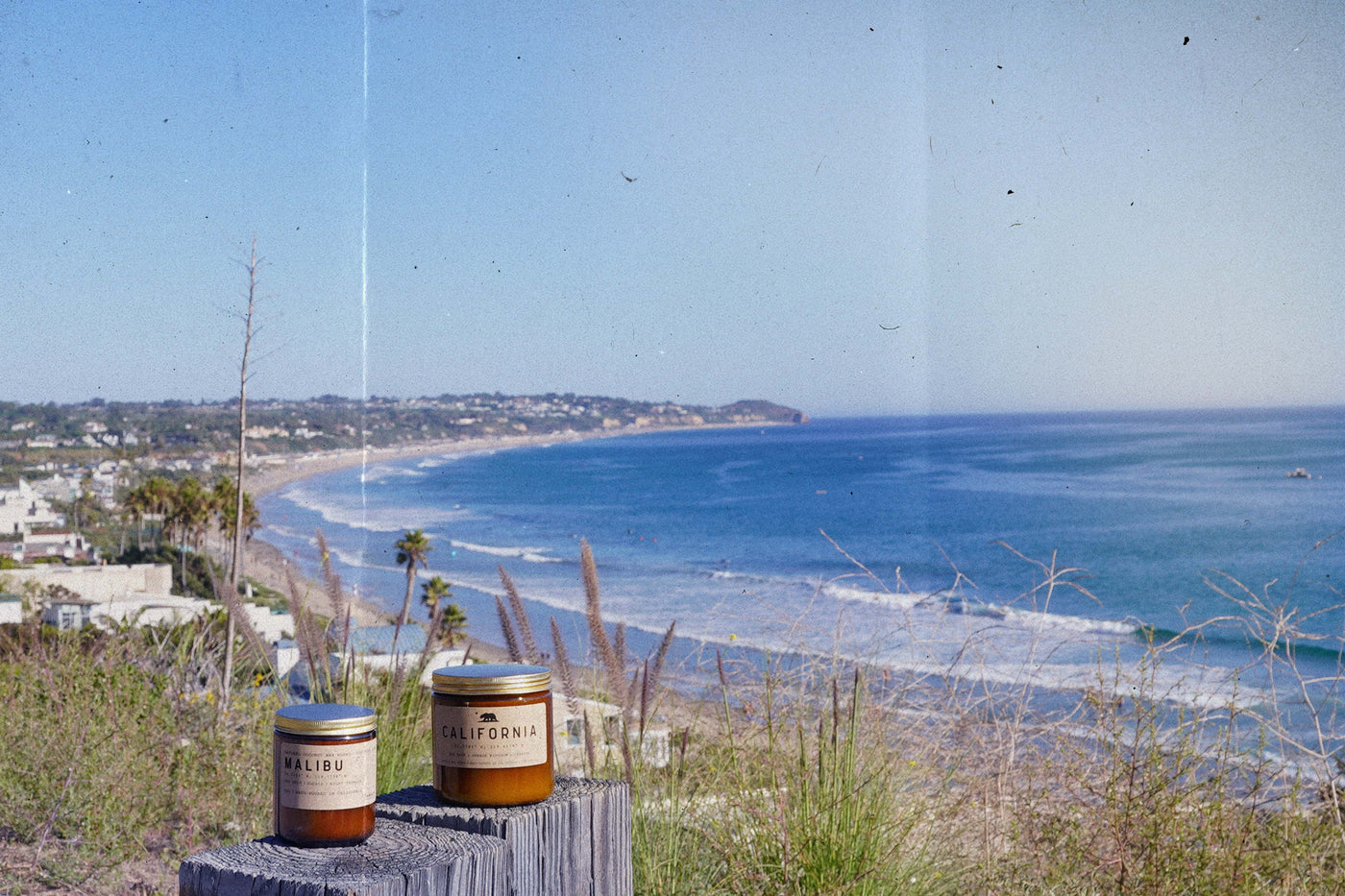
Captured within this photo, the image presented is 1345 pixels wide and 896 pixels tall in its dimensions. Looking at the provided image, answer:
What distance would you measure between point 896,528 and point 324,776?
38953mm

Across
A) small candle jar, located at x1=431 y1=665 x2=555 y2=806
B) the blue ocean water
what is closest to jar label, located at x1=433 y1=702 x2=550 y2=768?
small candle jar, located at x1=431 y1=665 x2=555 y2=806

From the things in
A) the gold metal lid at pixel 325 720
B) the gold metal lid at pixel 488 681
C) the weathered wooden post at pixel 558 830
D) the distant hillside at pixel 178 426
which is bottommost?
the weathered wooden post at pixel 558 830

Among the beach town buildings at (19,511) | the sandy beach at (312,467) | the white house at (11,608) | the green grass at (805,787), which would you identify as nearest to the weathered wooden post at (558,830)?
the green grass at (805,787)

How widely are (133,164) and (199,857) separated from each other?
19.6ft

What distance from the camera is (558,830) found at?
3.51 feet

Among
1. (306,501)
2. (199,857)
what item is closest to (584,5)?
(199,857)

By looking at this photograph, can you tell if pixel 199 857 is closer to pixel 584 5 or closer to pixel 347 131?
pixel 584 5

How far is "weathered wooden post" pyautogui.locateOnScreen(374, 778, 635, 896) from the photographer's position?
103cm

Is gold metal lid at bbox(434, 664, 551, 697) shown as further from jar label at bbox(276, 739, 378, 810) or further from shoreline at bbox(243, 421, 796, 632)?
shoreline at bbox(243, 421, 796, 632)

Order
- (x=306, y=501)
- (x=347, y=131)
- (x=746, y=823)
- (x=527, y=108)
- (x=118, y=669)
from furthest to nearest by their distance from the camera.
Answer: (x=306, y=501) → (x=527, y=108) → (x=347, y=131) → (x=118, y=669) → (x=746, y=823)

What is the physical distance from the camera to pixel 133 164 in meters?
5.95

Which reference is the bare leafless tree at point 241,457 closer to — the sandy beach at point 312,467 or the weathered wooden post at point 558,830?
the sandy beach at point 312,467

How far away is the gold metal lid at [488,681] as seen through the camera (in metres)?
1.04

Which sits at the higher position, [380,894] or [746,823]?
[380,894]
